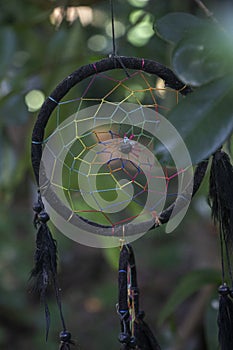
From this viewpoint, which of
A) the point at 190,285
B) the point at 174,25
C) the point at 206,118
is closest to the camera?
the point at 206,118

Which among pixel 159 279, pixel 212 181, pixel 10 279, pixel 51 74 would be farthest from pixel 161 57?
pixel 159 279

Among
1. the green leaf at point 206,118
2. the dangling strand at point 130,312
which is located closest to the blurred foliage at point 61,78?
the green leaf at point 206,118

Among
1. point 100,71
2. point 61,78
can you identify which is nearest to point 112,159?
point 100,71

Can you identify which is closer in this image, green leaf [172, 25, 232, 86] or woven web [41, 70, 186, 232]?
green leaf [172, 25, 232, 86]

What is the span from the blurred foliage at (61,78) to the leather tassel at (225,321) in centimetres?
17

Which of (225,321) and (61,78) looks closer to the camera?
(225,321)

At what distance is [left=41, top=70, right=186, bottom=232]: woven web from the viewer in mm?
638

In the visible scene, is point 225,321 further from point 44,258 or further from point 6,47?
point 6,47

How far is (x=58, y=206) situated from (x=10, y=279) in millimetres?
1867

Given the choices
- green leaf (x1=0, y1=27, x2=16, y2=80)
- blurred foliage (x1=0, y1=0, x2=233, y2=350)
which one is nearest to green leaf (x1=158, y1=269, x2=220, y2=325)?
blurred foliage (x1=0, y1=0, x2=233, y2=350)

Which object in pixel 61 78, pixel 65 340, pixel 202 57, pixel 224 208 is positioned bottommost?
pixel 65 340

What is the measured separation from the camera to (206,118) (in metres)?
0.52

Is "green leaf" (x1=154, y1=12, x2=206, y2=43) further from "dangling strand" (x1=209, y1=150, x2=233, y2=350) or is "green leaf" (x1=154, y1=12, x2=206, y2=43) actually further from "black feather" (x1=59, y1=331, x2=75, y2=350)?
"black feather" (x1=59, y1=331, x2=75, y2=350)

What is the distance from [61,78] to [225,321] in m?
0.57
